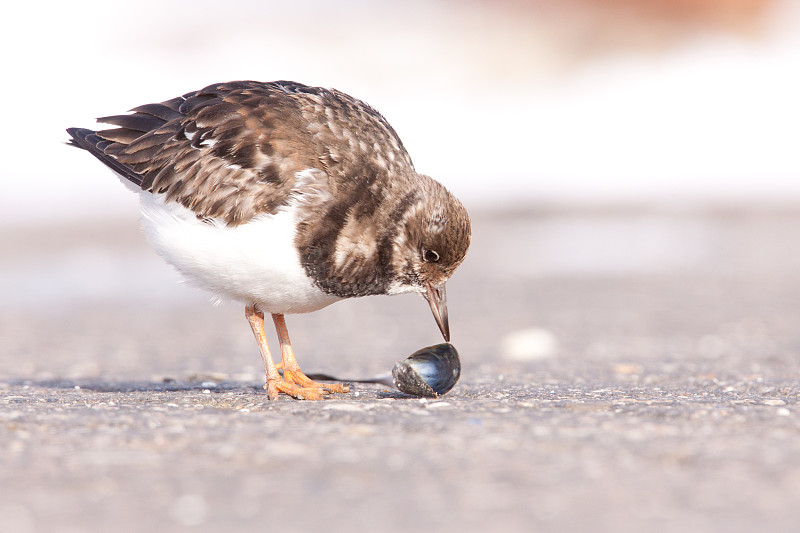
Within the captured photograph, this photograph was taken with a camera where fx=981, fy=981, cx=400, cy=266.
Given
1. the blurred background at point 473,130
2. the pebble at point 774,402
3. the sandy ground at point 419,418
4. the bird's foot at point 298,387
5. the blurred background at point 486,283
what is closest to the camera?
the sandy ground at point 419,418

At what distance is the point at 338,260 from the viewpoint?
14.2ft

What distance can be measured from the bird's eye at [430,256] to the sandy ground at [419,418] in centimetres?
65

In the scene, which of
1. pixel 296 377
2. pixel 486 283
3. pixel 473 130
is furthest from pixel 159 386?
pixel 473 130

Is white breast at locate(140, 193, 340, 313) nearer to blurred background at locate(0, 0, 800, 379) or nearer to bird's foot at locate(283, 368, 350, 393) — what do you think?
bird's foot at locate(283, 368, 350, 393)

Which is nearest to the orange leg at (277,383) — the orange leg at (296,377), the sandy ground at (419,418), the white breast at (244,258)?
the orange leg at (296,377)

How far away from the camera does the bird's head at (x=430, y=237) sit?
444 cm

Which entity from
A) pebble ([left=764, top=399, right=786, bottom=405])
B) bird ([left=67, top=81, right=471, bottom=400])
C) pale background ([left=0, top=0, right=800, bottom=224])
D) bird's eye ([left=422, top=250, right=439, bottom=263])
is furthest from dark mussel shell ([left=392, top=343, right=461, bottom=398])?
pale background ([left=0, top=0, right=800, bottom=224])

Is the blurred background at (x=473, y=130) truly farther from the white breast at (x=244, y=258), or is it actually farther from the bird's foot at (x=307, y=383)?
the white breast at (x=244, y=258)

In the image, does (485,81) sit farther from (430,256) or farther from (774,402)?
(774,402)

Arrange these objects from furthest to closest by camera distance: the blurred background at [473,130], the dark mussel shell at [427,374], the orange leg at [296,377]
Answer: the blurred background at [473,130], the orange leg at [296,377], the dark mussel shell at [427,374]

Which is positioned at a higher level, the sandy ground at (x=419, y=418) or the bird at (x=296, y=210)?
the bird at (x=296, y=210)

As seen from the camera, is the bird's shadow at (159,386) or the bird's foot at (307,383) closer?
the bird's foot at (307,383)

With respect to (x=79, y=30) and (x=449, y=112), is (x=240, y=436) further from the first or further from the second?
(x=79, y=30)

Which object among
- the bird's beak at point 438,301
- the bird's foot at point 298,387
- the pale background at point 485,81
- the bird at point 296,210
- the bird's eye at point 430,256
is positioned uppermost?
the pale background at point 485,81
